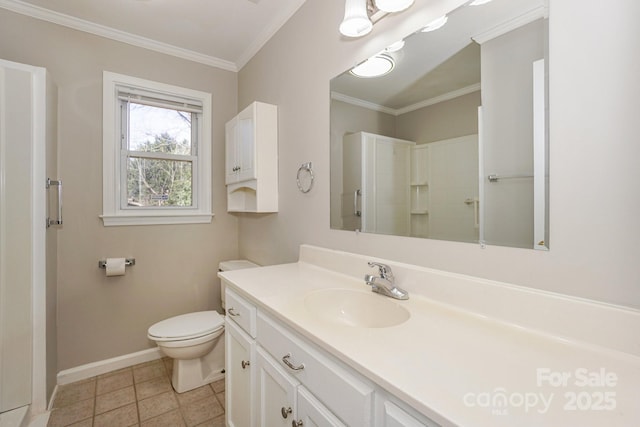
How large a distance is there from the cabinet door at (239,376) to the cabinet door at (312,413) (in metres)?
0.38

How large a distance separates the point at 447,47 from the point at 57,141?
2460 millimetres

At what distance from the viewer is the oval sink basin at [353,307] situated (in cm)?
108

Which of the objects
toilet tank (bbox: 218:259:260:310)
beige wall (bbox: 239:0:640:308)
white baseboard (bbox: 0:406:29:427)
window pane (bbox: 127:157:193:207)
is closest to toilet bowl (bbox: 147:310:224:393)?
toilet tank (bbox: 218:259:260:310)

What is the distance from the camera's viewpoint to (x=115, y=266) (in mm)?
2127

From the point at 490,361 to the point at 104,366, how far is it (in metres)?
2.61

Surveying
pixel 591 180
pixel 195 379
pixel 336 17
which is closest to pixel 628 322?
pixel 591 180

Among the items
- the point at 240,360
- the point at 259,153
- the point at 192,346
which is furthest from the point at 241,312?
the point at 259,153

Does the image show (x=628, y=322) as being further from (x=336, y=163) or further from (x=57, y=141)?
(x=57, y=141)

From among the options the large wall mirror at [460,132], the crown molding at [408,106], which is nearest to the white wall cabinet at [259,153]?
the crown molding at [408,106]

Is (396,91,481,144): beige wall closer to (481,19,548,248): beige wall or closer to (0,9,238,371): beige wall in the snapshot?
(481,19,548,248): beige wall

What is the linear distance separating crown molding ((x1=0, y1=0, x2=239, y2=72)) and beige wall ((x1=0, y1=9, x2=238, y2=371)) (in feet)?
0.12

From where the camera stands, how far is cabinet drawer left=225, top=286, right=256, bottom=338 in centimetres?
119

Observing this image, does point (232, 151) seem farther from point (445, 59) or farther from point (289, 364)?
point (289, 364)

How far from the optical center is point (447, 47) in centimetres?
107
